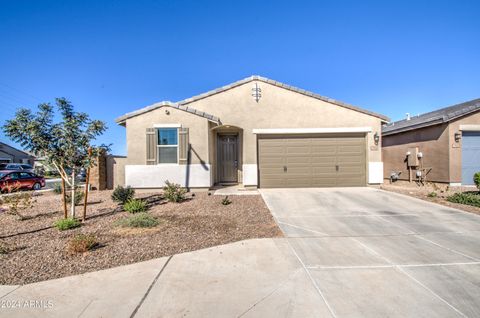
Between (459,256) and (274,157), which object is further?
(274,157)

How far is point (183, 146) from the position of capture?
9555 mm

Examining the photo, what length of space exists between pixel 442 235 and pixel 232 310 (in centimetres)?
485

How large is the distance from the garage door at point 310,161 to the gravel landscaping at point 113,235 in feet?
11.1

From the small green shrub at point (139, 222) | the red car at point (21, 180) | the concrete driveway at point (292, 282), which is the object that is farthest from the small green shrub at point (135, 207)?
the red car at point (21, 180)

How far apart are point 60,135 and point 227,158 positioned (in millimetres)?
6818

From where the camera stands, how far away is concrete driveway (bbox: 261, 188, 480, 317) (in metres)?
2.61

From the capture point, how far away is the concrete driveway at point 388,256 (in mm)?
2609

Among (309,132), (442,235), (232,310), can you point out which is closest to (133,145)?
(309,132)

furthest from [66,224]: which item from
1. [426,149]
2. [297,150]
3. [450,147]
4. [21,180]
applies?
[426,149]

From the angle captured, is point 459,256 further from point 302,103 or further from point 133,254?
point 302,103

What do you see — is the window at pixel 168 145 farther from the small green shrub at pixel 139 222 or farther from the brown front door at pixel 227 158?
the small green shrub at pixel 139 222

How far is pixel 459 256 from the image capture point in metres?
3.80

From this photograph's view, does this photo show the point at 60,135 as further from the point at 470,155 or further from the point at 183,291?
the point at 470,155

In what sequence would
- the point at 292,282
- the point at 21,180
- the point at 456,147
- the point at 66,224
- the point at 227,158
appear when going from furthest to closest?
1. the point at 21,180
2. the point at 227,158
3. the point at 456,147
4. the point at 66,224
5. the point at 292,282
